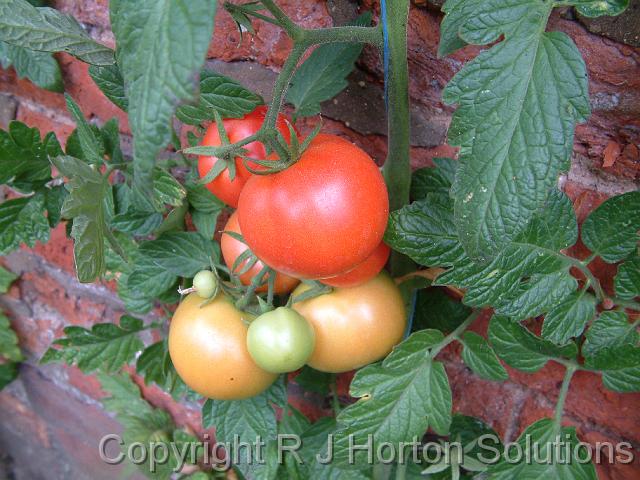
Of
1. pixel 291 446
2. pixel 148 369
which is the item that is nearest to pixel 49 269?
pixel 148 369

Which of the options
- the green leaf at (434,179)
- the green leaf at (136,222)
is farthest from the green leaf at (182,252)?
the green leaf at (434,179)

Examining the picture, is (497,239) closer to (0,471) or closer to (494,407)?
(494,407)

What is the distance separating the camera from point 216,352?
494 millimetres

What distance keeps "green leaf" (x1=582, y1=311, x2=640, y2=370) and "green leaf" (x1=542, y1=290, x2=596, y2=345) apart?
11mm

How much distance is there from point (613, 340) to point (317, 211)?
282 millimetres

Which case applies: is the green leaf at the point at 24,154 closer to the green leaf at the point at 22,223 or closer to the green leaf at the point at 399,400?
the green leaf at the point at 22,223

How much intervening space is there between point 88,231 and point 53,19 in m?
0.17

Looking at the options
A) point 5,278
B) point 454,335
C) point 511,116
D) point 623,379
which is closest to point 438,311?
point 454,335

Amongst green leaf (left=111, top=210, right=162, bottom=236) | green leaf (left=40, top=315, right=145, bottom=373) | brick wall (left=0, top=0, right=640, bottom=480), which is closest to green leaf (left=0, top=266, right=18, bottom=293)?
brick wall (left=0, top=0, right=640, bottom=480)

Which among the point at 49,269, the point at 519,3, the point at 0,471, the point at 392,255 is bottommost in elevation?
the point at 0,471

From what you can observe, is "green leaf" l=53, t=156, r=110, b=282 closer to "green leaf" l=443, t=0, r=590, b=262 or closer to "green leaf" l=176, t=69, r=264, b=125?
"green leaf" l=176, t=69, r=264, b=125

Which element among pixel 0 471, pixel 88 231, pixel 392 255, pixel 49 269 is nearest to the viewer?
pixel 88 231

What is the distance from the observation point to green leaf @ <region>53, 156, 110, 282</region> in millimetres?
398

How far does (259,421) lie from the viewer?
23.2 inches
